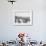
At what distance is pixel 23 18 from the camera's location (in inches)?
183

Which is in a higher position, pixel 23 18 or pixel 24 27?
pixel 23 18

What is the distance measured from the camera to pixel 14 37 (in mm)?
4617

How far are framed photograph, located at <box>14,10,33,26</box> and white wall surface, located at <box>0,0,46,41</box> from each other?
0.36 ft

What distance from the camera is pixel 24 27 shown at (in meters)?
4.62

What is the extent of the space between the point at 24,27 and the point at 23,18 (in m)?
0.31

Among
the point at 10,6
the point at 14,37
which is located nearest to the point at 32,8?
the point at 10,6

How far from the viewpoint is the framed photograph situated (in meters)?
4.60

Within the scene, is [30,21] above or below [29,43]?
above

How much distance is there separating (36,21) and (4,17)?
112cm

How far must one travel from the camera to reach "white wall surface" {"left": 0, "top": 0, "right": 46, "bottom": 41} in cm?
457

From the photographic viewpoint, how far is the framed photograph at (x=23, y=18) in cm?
460

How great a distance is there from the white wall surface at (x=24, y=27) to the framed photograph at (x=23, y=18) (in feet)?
0.36

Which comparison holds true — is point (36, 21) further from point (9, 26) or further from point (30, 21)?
point (9, 26)

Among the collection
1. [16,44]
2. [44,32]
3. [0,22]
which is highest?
[0,22]
